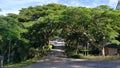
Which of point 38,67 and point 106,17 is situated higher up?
point 106,17

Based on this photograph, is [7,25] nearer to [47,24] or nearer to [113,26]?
[47,24]

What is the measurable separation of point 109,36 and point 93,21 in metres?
1.84

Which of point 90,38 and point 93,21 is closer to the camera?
point 93,21

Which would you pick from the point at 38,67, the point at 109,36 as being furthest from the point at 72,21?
the point at 38,67

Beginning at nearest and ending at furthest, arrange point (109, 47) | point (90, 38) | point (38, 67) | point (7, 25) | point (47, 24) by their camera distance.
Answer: point (38, 67) < point (7, 25) < point (47, 24) < point (90, 38) < point (109, 47)

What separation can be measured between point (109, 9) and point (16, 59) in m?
10.6

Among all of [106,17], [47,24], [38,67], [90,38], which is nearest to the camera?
[38,67]

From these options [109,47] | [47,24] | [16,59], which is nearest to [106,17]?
[47,24]

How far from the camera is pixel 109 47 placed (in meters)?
32.6

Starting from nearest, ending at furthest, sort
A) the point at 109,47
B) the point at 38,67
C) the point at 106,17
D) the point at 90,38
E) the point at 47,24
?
the point at 38,67 < the point at 106,17 < the point at 47,24 < the point at 90,38 < the point at 109,47

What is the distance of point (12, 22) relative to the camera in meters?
19.6

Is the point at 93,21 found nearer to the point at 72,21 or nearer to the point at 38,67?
the point at 72,21

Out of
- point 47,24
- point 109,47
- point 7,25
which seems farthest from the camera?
point 109,47

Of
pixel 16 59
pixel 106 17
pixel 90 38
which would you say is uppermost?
pixel 106 17
